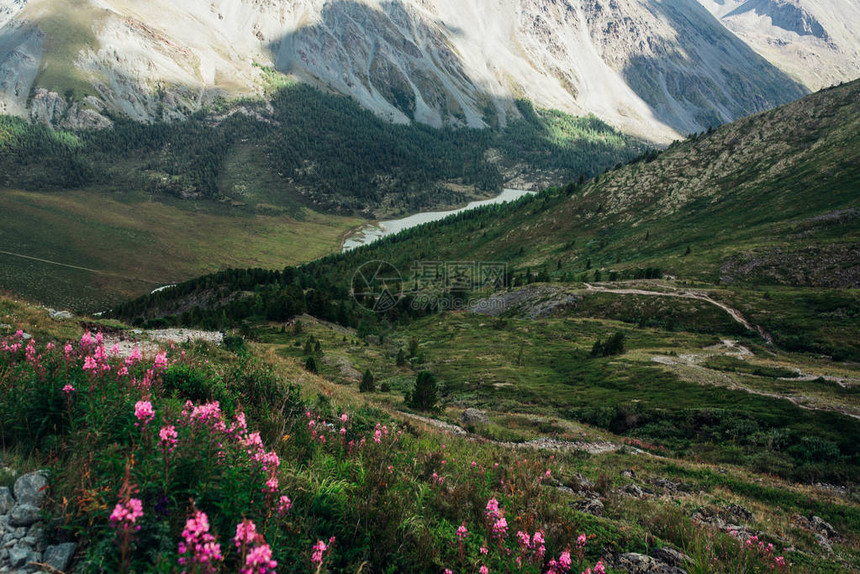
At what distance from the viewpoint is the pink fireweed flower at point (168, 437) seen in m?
3.85

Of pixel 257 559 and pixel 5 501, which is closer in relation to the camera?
pixel 257 559

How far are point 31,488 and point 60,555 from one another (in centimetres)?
117

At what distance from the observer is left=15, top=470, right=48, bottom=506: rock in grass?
398cm

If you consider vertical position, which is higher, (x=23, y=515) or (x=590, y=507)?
(x=23, y=515)

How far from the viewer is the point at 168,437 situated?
3.96 m

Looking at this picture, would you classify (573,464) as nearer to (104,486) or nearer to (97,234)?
(104,486)

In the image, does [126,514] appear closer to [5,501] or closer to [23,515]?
[23,515]

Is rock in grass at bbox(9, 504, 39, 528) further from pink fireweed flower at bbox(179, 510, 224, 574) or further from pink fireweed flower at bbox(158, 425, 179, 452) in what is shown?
pink fireweed flower at bbox(179, 510, 224, 574)

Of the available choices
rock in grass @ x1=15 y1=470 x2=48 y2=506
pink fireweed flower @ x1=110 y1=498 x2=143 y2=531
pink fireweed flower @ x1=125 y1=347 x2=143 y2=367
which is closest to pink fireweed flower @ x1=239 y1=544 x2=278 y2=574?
pink fireweed flower @ x1=110 y1=498 x2=143 y2=531

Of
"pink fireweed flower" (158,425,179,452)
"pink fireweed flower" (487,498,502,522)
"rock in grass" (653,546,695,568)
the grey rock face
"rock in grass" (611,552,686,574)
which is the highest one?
"pink fireweed flower" (158,425,179,452)

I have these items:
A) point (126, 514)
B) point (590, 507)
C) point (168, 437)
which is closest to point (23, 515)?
point (168, 437)

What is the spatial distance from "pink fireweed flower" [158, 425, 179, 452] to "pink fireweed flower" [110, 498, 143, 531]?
0.72 metres

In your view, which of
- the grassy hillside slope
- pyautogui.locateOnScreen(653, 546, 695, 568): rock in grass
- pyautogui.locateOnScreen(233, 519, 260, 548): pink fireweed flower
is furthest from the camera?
pyautogui.locateOnScreen(653, 546, 695, 568): rock in grass

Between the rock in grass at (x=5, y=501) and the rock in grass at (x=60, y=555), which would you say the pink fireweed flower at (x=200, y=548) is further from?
the rock in grass at (x=5, y=501)
